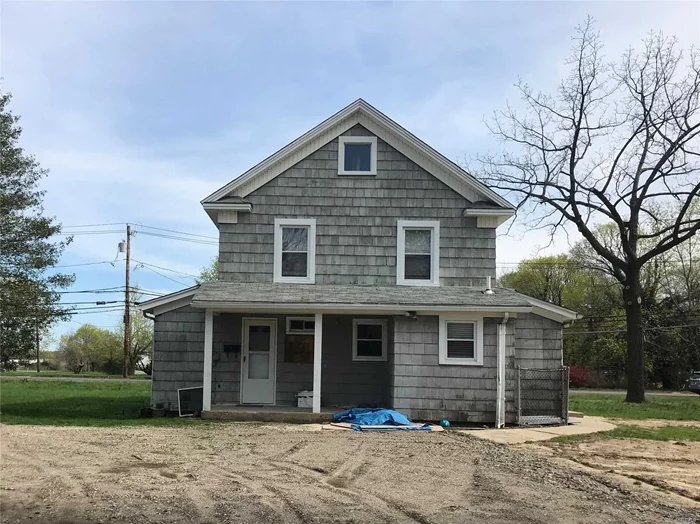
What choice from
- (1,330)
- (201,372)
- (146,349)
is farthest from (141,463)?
(146,349)

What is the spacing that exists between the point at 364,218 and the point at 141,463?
824 cm

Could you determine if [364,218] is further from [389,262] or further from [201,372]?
[201,372]

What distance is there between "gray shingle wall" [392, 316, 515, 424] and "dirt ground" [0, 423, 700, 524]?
2.79m

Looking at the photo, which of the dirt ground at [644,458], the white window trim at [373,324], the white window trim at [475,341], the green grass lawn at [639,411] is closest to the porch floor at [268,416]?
the white window trim at [373,324]

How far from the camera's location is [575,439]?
11500mm

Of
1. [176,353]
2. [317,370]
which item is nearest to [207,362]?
[176,353]

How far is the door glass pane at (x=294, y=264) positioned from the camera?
14.8 meters

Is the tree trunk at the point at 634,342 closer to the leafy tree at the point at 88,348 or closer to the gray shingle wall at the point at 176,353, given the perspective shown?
the gray shingle wall at the point at 176,353

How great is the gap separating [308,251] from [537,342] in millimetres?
5530

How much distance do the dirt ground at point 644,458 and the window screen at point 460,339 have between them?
2990mm

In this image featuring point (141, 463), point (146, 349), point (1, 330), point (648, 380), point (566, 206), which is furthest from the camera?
point (146, 349)

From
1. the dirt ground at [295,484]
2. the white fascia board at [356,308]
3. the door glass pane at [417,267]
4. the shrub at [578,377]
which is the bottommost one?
the shrub at [578,377]

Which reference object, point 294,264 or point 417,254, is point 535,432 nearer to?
point 417,254

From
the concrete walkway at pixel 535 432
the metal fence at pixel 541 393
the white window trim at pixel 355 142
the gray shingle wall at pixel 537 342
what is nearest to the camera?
the concrete walkway at pixel 535 432
